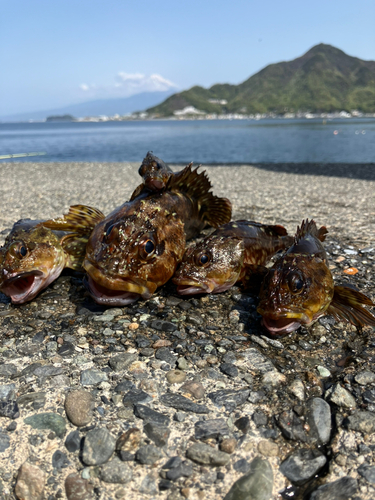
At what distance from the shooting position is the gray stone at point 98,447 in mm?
2561

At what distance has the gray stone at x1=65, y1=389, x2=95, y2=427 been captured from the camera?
2.88 m

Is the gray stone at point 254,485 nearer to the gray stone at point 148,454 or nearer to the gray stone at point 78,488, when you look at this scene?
the gray stone at point 148,454

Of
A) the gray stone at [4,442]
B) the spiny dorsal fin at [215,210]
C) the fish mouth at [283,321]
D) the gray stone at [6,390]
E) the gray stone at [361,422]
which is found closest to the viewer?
the gray stone at [4,442]

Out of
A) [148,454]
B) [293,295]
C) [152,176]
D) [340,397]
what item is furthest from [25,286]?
[340,397]

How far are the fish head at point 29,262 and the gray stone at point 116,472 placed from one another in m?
2.55

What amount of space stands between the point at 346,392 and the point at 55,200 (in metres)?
11.6

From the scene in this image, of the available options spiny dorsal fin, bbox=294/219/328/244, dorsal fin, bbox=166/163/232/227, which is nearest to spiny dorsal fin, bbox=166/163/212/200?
dorsal fin, bbox=166/163/232/227

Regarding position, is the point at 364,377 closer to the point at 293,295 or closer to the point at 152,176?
the point at 293,295

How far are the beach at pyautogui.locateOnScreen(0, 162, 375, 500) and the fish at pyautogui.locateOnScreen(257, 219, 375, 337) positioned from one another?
7.8 inches

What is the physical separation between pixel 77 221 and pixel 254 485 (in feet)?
13.0

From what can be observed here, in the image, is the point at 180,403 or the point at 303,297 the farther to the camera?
the point at 303,297

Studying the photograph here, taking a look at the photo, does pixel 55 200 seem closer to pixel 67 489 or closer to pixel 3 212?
pixel 3 212

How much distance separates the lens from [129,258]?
3916 millimetres

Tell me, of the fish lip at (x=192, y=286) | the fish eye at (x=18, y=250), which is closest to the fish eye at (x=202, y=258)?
the fish lip at (x=192, y=286)
